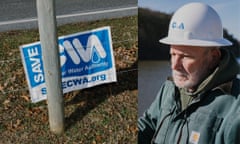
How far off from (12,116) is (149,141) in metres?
3.44

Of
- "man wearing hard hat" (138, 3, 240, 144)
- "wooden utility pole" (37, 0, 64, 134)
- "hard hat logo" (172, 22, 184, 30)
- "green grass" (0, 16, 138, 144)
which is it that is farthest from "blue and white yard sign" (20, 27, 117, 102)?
"hard hat logo" (172, 22, 184, 30)

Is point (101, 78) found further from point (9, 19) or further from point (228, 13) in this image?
point (9, 19)

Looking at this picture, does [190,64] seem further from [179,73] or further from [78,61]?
[78,61]

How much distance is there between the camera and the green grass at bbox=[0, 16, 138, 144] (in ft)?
19.1

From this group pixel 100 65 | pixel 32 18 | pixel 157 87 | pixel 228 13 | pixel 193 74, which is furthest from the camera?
pixel 32 18

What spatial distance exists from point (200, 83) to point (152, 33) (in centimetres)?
40

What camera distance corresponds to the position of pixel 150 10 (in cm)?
280

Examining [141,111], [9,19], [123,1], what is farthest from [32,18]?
[141,111]

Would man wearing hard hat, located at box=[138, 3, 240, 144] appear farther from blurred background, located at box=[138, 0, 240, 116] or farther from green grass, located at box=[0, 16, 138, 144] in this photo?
green grass, located at box=[0, 16, 138, 144]

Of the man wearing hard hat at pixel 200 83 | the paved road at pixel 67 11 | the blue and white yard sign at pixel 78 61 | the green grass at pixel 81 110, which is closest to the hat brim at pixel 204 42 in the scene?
the man wearing hard hat at pixel 200 83

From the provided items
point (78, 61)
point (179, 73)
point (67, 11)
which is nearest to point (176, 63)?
point (179, 73)

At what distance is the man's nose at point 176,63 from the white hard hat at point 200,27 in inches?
5.6

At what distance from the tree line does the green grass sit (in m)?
2.96

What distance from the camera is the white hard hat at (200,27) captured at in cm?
252
